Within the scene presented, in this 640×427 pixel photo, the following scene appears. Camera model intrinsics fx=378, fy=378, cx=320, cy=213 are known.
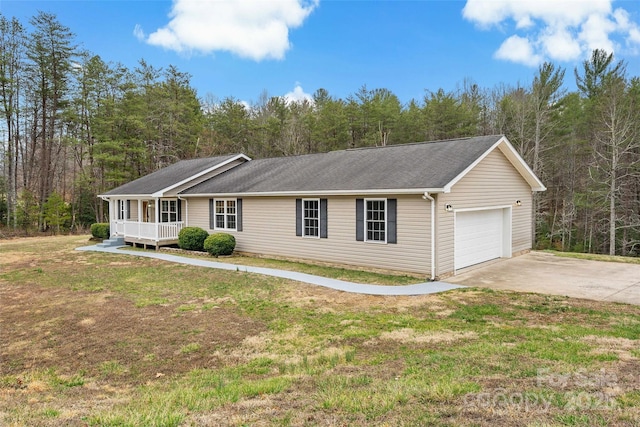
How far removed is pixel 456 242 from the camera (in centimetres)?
1173

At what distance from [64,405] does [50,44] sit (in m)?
30.7

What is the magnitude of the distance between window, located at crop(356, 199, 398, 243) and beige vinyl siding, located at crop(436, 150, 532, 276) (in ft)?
4.51

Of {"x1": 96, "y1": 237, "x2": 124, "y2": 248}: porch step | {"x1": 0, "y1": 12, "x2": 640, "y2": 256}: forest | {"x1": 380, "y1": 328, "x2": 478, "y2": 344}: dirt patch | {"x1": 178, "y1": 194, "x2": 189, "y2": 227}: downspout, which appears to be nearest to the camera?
{"x1": 380, "y1": 328, "x2": 478, "y2": 344}: dirt patch

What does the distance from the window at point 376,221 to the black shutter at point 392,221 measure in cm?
12

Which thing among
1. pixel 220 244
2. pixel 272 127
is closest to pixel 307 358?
pixel 220 244

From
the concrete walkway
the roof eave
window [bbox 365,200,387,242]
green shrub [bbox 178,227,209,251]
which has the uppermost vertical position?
the roof eave

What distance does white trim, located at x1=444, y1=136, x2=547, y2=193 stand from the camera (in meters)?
10.7

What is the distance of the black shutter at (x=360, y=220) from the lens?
39.5 feet

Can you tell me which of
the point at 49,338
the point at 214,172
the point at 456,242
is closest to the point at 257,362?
the point at 49,338

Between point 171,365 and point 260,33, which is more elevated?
point 260,33

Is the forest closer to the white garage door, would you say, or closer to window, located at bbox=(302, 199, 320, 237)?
the white garage door

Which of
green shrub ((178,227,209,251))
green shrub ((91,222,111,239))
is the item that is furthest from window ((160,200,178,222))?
green shrub ((91,222,111,239))

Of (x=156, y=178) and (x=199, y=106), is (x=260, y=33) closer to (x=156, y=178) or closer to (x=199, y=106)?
(x=156, y=178)

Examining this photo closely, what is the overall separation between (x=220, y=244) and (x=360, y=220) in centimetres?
610
